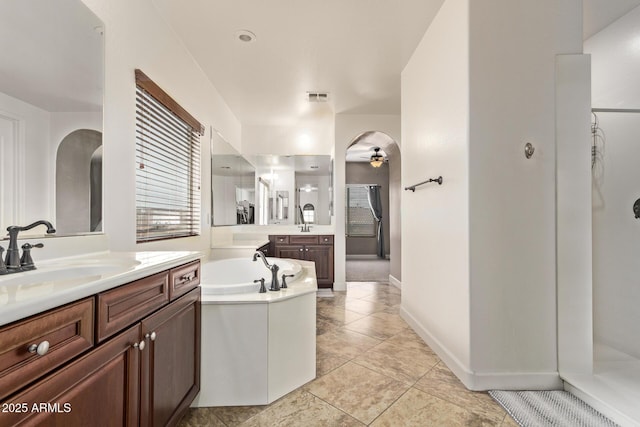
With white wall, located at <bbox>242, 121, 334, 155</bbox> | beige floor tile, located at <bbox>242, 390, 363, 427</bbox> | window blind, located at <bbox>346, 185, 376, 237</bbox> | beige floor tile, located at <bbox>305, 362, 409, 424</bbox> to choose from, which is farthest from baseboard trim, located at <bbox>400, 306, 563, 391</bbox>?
window blind, located at <bbox>346, 185, 376, 237</bbox>

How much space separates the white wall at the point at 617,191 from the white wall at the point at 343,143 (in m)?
2.16

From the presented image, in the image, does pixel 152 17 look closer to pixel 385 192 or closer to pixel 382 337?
pixel 382 337

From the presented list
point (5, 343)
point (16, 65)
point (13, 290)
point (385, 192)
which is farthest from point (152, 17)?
point (385, 192)

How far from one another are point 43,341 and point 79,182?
36.6 inches

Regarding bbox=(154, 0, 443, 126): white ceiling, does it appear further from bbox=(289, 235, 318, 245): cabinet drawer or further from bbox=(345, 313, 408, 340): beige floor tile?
bbox=(345, 313, 408, 340): beige floor tile

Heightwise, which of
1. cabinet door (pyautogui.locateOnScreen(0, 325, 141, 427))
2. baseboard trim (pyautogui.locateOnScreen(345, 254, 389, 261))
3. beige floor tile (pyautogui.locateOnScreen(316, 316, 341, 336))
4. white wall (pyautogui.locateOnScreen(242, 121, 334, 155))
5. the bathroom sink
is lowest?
baseboard trim (pyautogui.locateOnScreen(345, 254, 389, 261))

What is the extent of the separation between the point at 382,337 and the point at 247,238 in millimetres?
2320

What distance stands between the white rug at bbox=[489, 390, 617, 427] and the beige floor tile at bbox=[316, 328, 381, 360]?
87 cm

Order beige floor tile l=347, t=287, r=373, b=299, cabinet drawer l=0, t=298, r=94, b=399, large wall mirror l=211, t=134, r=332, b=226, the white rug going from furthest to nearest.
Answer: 1. large wall mirror l=211, t=134, r=332, b=226
2. beige floor tile l=347, t=287, r=373, b=299
3. the white rug
4. cabinet drawer l=0, t=298, r=94, b=399

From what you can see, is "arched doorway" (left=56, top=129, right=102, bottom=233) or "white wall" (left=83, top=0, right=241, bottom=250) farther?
"white wall" (left=83, top=0, right=241, bottom=250)

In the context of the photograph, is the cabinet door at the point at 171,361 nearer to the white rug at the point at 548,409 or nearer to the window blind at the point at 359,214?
the white rug at the point at 548,409

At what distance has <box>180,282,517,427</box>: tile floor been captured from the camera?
139 centimetres

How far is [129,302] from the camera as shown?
34.9 inches

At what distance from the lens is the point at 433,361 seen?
1961 millimetres
